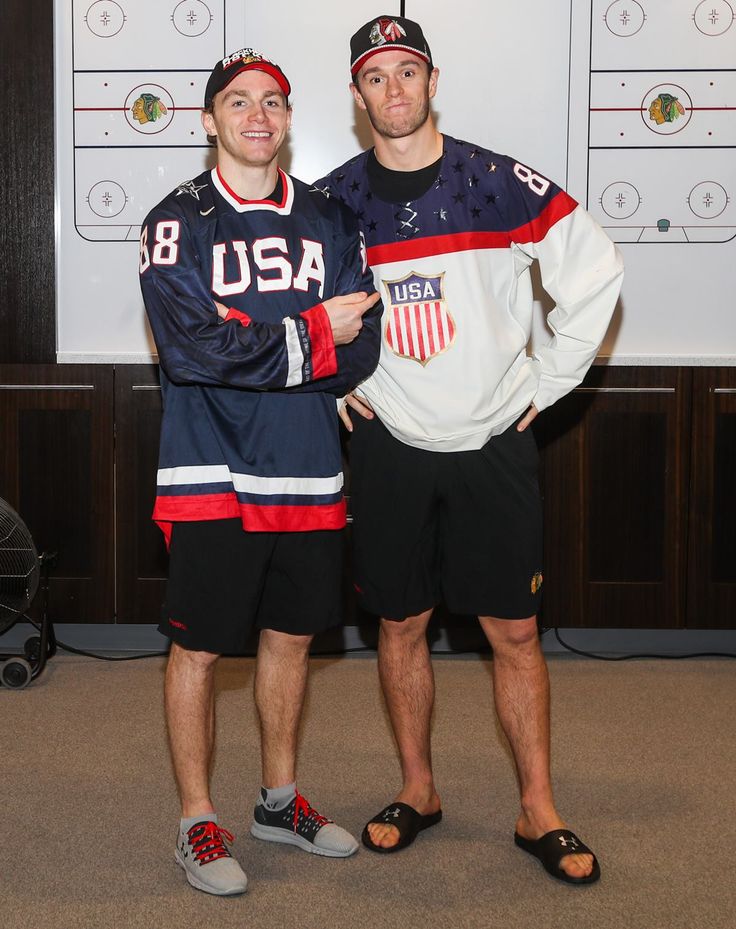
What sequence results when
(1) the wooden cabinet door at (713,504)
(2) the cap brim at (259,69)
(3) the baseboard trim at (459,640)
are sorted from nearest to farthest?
(2) the cap brim at (259,69) → (1) the wooden cabinet door at (713,504) → (3) the baseboard trim at (459,640)

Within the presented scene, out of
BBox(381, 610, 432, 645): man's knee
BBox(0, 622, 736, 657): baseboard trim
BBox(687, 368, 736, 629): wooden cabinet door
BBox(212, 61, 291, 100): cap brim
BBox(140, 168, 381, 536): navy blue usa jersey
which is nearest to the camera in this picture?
BBox(140, 168, 381, 536): navy blue usa jersey

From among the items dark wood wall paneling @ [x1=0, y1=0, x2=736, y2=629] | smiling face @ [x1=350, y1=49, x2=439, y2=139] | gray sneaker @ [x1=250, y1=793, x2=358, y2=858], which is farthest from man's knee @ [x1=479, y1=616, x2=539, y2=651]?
dark wood wall paneling @ [x1=0, y1=0, x2=736, y2=629]

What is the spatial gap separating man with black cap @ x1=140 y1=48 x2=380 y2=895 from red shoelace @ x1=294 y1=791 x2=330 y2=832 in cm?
18

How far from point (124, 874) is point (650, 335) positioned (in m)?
2.58

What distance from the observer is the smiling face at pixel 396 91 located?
2023 millimetres

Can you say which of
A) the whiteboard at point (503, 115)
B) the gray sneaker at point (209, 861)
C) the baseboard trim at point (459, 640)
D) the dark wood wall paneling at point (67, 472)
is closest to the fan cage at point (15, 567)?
the dark wood wall paneling at point (67, 472)

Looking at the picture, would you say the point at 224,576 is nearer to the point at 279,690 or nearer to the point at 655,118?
the point at 279,690

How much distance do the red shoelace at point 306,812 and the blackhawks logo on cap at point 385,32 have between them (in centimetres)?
160

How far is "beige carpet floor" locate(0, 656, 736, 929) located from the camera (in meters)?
1.86

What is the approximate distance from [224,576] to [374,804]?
754mm

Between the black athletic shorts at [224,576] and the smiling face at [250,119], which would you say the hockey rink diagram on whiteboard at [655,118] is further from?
the black athletic shorts at [224,576]

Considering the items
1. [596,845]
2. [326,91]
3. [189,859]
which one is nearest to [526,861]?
[596,845]

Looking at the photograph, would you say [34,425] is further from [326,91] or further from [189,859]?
[189,859]

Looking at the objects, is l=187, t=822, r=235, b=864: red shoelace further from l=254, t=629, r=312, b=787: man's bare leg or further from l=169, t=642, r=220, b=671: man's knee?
l=169, t=642, r=220, b=671: man's knee
